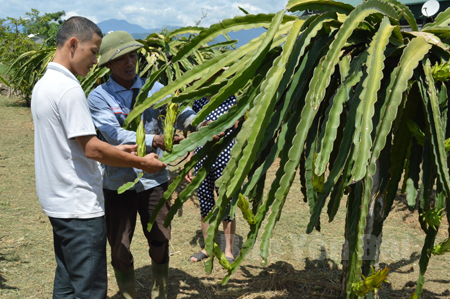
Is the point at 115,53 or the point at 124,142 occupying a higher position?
Answer: the point at 115,53


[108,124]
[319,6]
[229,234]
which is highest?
[319,6]

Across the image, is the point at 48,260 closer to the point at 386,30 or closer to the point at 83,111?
the point at 83,111

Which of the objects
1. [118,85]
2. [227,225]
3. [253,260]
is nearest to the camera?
[118,85]

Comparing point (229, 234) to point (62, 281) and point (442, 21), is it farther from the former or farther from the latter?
point (442, 21)

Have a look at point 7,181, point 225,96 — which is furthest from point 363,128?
point 7,181

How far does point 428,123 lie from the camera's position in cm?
172

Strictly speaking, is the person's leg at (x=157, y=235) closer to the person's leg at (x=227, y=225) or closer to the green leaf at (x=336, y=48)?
the person's leg at (x=227, y=225)

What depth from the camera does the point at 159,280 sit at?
10.0 feet

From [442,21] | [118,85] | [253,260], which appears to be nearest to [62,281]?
[118,85]

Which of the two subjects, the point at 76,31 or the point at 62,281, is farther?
the point at 62,281

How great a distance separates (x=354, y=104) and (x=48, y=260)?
129 inches

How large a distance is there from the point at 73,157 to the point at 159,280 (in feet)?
4.59

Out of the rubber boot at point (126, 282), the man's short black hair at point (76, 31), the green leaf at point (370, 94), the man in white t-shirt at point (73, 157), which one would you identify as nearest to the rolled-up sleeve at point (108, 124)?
the man in white t-shirt at point (73, 157)

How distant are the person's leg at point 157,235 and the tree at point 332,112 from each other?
A: 33.1 inches
